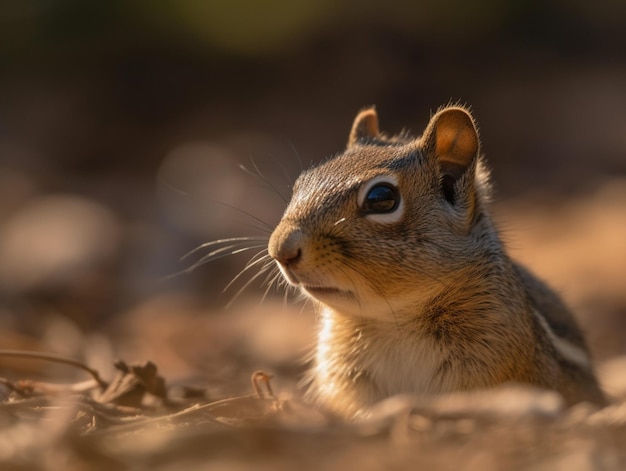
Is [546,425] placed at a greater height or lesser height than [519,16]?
lesser

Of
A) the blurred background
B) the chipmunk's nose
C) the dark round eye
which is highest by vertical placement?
the blurred background

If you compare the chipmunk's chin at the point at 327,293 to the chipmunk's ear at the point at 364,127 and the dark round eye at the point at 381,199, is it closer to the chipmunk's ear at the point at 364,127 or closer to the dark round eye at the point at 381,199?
the dark round eye at the point at 381,199

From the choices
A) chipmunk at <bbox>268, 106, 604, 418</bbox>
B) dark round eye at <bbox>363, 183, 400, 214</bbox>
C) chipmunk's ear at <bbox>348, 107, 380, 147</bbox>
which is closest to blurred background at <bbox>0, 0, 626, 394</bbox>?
chipmunk's ear at <bbox>348, 107, 380, 147</bbox>

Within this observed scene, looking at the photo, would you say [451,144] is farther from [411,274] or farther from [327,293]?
[327,293]

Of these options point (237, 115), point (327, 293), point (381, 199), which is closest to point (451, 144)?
point (381, 199)

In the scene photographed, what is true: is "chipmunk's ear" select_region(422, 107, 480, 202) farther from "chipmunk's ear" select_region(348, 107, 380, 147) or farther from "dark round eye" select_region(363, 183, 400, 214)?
"chipmunk's ear" select_region(348, 107, 380, 147)

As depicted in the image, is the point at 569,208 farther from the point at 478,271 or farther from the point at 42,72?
the point at 42,72

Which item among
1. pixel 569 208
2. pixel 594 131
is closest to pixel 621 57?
pixel 594 131
